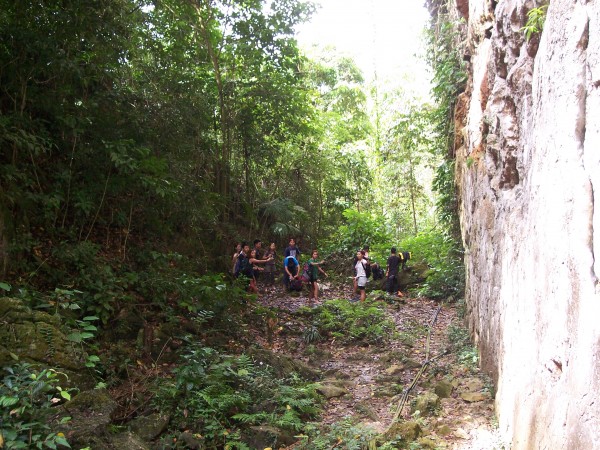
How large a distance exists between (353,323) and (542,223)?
733 cm

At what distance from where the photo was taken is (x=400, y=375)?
27.5ft

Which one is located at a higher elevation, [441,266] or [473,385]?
[441,266]

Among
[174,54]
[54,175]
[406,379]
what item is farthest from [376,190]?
[54,175]

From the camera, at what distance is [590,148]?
282 centimetres

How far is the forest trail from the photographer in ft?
19.9

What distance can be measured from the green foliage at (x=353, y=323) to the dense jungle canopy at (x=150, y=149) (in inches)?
105

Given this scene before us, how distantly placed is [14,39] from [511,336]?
7670 mm

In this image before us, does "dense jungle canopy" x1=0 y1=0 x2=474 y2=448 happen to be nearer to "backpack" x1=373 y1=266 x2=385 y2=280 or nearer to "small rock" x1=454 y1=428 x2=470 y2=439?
"backpack" x1=373 y1=266 x2=385 y2=280

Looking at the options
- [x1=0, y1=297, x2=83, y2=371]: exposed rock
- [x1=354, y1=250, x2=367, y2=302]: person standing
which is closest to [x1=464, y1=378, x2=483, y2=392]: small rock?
[x1=0, y1=297, x2=83, y2=371]: exposed rock

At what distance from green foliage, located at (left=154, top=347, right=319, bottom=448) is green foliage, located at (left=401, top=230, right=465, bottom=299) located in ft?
22.6

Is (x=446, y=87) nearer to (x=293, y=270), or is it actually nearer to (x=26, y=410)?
(x=293, y=270)

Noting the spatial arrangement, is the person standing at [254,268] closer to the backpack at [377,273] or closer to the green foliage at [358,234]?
the backpack at [377,273]

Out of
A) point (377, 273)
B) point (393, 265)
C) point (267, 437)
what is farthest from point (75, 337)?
point (377, 273)

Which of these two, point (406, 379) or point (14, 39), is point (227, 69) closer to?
point (14, 39)
